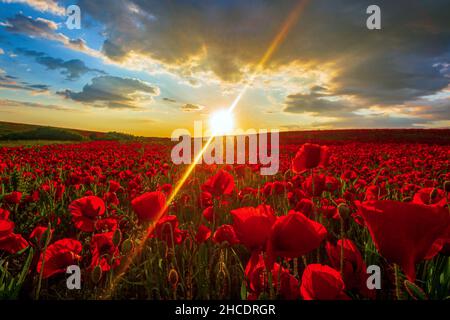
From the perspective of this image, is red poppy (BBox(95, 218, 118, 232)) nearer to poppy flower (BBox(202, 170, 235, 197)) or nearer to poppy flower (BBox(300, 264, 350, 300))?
poppy flower (BBox(202, 170, 235, 197))

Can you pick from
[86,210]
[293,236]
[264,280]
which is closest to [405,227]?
[293,236]

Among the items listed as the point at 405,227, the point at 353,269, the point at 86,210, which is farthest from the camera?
the point at 86,210

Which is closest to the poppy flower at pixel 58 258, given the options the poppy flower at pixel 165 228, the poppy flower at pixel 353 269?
the poppy flower at pixel 165 228

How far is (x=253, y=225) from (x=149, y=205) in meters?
0.82

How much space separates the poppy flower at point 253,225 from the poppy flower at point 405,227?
31 centimetres

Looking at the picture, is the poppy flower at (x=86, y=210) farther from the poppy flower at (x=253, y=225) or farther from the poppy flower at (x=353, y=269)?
the poppy flower at (x=353, y=269)

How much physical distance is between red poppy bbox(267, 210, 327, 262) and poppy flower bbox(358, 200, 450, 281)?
0.54ft

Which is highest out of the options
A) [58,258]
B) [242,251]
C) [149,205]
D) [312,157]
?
[312,157]

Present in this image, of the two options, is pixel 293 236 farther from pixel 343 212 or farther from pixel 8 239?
pixel 8 239

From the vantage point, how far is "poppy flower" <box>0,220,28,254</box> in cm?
135

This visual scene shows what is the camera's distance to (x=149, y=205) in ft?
5.40

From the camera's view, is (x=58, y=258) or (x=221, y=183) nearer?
(x=58, y=258)
